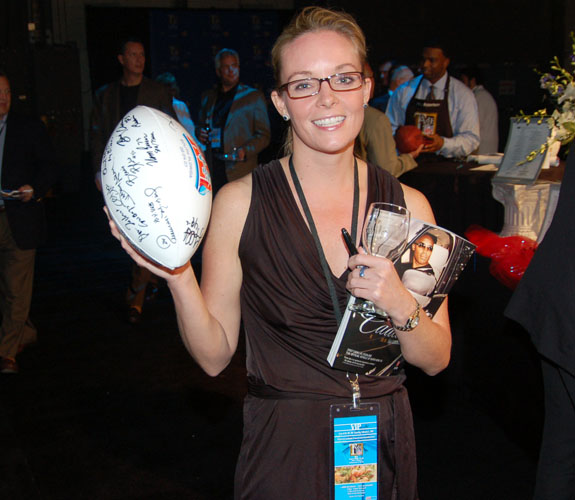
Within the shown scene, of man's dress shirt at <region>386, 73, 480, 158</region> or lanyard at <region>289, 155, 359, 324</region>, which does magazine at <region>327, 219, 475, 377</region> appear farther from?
man's dress shirt at <region>386, 73, 480, 158</region>

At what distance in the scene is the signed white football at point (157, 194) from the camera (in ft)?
4.12

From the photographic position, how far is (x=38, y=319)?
5266 millimetres

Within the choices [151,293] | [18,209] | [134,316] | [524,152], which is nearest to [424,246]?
[524,152]

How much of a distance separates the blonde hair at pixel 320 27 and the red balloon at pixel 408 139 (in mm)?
2961

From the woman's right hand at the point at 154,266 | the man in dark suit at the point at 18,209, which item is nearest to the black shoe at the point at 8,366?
the man in dark suit at the point at 18,209

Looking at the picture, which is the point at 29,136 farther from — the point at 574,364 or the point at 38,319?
the point at 574,364

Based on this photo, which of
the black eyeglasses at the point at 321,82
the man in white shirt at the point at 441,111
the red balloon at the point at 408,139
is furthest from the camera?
the man in white shirt at the point at 441,111

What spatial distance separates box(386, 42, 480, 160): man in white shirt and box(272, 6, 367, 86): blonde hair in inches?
124

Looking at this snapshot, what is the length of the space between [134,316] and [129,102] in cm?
163

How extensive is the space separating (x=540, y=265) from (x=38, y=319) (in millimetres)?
4255

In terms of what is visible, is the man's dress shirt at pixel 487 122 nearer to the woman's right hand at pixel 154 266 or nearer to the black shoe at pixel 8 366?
the black shoe at pixel 8 366

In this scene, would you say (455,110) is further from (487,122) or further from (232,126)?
(487,122)

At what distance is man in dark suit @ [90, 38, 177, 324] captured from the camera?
4.99 metres

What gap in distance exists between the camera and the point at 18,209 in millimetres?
4129
